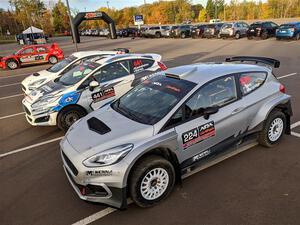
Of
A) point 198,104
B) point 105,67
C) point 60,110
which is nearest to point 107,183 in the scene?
point 198,104

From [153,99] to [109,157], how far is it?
1249mm

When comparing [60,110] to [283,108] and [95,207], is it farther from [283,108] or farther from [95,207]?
[283,108]

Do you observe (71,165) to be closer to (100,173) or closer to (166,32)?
(100,173)

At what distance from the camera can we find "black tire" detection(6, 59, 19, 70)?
17.5 metres

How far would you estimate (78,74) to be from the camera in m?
6.88

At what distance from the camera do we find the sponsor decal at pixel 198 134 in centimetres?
365

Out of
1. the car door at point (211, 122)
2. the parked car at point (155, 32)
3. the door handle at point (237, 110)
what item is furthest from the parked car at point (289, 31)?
the parked car at point (155, 32)

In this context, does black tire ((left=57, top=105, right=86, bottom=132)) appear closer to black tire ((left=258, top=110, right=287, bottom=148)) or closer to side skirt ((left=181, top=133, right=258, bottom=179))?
side skirt ((left=181, top=133, right=258, bottom=179))

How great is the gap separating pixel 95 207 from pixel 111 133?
3.44 feet

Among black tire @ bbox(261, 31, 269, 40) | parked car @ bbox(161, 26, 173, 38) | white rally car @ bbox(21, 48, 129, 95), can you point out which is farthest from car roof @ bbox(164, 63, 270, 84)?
parked car @ bbox(161, 26, 173, 38)

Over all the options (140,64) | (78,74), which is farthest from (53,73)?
(140,64)

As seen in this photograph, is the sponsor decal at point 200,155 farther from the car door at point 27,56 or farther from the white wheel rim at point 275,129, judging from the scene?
the car door at point 27,56

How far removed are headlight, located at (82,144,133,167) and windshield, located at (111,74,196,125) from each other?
55 centimetres

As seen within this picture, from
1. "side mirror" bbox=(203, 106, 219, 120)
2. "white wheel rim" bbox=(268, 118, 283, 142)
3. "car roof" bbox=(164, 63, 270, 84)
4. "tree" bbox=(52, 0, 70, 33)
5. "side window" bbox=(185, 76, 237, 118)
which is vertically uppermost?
"tree" bbox=(52, 0, 70, 33)
